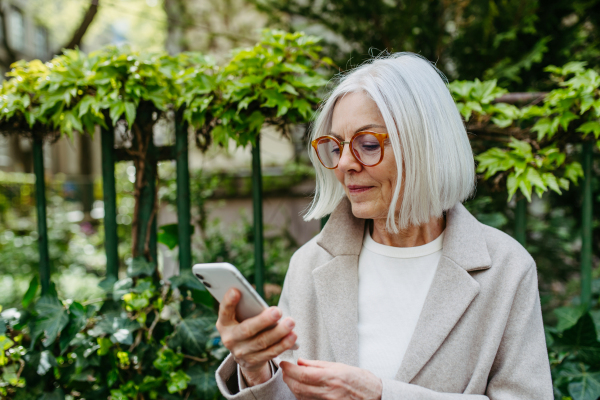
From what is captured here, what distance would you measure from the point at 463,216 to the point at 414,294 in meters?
0.35

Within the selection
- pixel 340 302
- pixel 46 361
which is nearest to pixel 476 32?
pixel 340 302

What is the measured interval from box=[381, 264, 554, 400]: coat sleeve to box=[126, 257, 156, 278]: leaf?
1263 mm

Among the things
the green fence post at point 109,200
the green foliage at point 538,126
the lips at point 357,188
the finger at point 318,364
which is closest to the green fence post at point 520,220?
the green foliage at point 538,126

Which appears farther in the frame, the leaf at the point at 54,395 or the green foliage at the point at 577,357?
the leaf at the point at 54,395

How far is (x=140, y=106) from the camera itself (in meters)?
1.97

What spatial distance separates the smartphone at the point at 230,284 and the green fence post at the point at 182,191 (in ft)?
3.17

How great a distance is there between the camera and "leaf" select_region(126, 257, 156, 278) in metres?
1.95

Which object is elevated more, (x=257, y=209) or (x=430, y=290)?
(x=257, y=209)

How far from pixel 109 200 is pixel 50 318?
2.00ft

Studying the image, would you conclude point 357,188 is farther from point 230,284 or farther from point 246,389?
point 246,389

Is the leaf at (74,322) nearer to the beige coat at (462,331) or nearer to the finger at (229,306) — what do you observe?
the beige coat at (462,331)

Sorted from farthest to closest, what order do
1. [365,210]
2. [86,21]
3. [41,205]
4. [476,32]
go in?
[86,21], [476,32], [41,205], [365,210]

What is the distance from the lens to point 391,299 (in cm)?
146

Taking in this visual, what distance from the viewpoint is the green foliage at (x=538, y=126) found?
1729 millimetres
